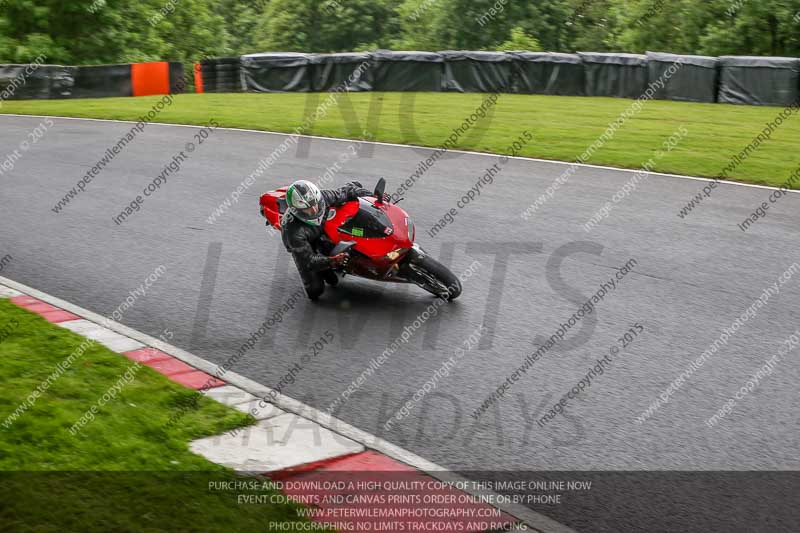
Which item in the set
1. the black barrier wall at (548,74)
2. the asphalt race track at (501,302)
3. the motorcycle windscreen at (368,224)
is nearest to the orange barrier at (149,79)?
the black barrier wall at (548,74)

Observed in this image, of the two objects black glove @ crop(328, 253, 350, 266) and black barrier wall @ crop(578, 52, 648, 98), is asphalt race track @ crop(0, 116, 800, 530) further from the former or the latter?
black barrier wall @ crop(578, 52, 648, 98)

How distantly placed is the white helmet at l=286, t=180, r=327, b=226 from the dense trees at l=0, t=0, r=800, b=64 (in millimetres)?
32222

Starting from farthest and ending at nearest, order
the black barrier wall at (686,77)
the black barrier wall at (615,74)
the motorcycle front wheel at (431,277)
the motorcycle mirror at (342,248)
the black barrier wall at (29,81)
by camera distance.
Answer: the black barrier wall at (29,81)
the black barrier wall at (615,74)
the black barrier wall at (686,77)
the motorcycle front wheel at (431,277)
the motorcycle mirror at (342,248)

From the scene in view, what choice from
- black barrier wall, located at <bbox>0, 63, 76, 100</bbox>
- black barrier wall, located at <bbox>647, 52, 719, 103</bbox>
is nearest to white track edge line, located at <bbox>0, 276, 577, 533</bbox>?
black barrier wall, located at <bbox>0, 63, 76, 100</bbox>

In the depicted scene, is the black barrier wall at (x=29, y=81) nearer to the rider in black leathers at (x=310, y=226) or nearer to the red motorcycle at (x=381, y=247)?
the rider in black leathers at (x=310, y=226)

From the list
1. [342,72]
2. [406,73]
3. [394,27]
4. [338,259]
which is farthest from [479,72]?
[394,27]

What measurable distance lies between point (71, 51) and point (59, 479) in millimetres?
39074

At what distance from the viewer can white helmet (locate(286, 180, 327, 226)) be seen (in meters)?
8.82

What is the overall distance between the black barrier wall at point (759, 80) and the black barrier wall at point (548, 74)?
16.3ft

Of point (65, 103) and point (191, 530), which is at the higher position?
point (191, 530)

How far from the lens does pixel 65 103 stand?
94.7 ft

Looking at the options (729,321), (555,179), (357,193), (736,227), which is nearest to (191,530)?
(357,193)

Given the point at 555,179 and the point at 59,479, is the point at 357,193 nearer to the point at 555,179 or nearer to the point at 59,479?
the point at 59,479

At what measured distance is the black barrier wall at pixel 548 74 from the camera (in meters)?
31.1
